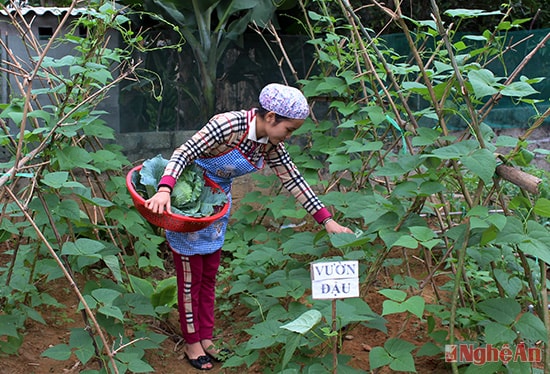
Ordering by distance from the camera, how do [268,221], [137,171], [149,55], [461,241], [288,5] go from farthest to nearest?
[288,5] < [149,55] < [268,221] < [137,171] < [461,241]

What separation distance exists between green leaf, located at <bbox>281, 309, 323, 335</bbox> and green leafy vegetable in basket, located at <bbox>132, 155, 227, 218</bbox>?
0.99 m

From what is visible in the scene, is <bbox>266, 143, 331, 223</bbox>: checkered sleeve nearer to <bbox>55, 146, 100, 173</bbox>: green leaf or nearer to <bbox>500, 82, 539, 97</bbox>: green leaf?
<bbox>55, 146, 100, 173</bbox>: green leaf

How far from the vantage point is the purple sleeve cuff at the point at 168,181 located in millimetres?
2740

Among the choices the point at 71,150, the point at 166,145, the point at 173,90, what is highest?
the point at 71,150

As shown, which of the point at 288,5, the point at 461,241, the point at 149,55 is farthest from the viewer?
the point at 288,5

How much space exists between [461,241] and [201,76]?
370 cm

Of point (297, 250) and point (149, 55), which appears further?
point (149, 55)

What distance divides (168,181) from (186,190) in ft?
0.69

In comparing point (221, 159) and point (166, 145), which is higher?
point (221, 159)

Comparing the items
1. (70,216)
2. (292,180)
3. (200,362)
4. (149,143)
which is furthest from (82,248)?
(149,143)

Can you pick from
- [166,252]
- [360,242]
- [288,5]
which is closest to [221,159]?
[360,242]

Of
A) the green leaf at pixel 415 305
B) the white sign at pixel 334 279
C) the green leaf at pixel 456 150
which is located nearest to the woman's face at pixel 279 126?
the green leaf at pixel 456 150

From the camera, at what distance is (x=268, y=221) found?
16.0ft

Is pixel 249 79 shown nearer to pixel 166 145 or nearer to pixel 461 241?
pixel 166 145
